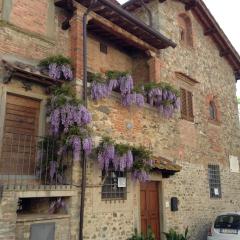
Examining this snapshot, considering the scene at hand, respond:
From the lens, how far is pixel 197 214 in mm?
11562

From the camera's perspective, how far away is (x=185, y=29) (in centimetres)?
1428

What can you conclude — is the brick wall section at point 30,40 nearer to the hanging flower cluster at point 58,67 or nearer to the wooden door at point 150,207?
the hanging flower cluster at point 58,67

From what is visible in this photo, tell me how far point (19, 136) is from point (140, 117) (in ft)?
12.1

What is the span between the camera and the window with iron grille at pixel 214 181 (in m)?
12.9

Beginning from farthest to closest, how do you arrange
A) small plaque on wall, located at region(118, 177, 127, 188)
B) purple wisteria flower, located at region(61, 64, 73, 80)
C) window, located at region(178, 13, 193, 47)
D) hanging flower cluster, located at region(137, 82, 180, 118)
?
window, located at region(178, 13, 193, 47) → hanging flower cluster, located at region(137, 82, 180, 118) → small plaque on wall, located at region(118, 177, 127, 188) → purple wisteria flower, located at region(61, 64, 73, 80)

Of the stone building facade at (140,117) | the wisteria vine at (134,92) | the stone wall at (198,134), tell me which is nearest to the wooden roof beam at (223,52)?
the stone building facade at (140,117)

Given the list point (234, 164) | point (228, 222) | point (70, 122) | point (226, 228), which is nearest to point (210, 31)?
point (234, 164)

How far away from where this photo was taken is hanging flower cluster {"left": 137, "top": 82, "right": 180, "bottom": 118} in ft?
33.2

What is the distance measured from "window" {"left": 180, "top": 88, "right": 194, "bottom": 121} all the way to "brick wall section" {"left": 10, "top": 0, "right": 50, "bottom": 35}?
5.99 meters

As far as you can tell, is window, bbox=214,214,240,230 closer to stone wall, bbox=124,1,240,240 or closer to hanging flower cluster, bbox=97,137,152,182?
stone wall, bbox=124,1,240,240

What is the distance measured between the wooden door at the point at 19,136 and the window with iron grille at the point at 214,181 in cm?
774

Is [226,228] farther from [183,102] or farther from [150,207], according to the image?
[183,102]

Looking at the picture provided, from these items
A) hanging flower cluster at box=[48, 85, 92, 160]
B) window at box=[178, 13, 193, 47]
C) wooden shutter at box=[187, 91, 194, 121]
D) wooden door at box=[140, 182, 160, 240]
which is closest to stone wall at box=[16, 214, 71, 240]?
hanging flower cluster at box=[48, 85, 92, 160]

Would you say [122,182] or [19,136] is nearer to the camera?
[19,136]
